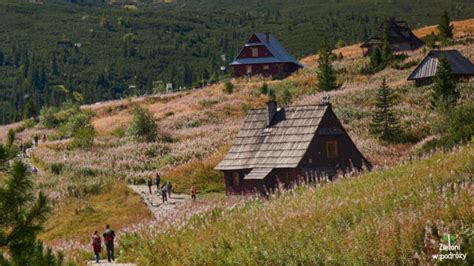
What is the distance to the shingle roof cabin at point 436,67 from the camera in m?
64.9

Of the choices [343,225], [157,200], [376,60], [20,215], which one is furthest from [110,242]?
[376,60]

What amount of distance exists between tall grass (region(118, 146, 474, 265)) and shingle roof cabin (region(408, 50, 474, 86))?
40.2m

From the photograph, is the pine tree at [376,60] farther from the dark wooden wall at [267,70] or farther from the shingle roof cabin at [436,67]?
the dark wooden wall at [267,70]

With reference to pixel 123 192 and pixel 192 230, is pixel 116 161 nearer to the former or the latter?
pixel 123 192

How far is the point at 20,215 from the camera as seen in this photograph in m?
12.1

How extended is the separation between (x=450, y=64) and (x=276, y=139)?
28967 millimetres

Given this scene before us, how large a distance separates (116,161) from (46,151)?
8.58 metres

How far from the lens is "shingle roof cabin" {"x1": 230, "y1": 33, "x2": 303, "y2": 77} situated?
96.1m

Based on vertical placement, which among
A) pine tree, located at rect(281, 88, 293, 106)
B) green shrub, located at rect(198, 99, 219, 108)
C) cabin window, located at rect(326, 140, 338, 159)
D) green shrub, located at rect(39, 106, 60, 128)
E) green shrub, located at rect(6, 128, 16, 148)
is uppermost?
green shrub, located at rect(6, 128, 16, 148)

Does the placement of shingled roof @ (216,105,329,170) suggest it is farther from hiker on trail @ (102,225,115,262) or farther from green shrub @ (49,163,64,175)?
green shrub @ (49,163,64,175)

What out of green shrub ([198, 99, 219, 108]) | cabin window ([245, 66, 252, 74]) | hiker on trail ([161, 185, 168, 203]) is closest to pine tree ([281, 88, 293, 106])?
green shrub ([198, 99, 219, 108])

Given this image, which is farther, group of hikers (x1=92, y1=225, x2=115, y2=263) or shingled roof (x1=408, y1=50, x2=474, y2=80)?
shingled roof (x1=408, y1=50, x2=474, y2=80)

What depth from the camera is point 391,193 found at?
2081cm

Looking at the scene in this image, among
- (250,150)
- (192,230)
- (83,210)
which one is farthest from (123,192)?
(192,230)
